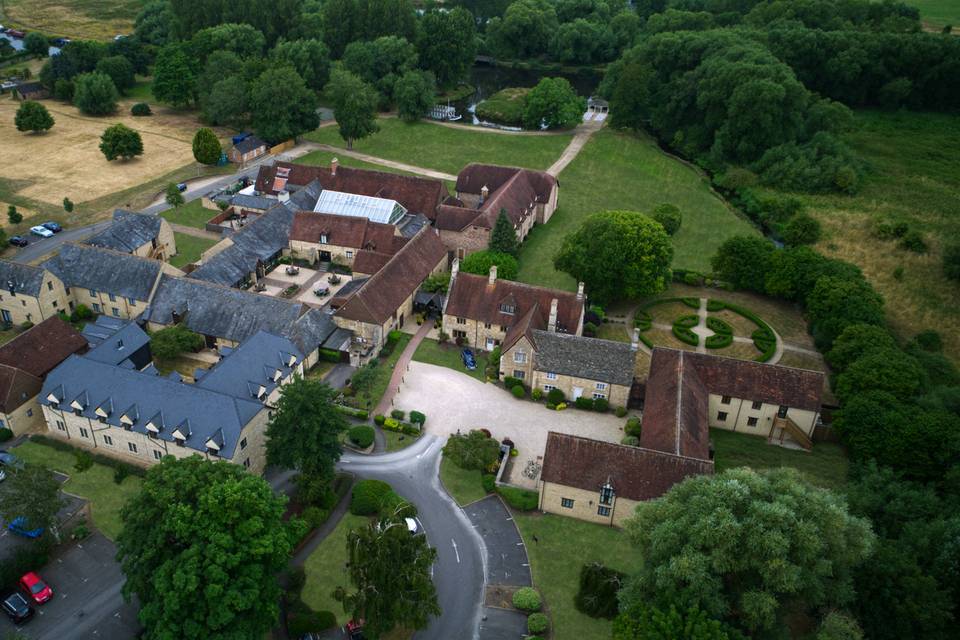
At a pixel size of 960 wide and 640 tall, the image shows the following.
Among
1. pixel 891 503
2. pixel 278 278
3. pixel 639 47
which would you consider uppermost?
pixel 639 47

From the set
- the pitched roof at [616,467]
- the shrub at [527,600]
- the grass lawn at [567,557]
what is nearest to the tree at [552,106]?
the pitched roof at [616,467]

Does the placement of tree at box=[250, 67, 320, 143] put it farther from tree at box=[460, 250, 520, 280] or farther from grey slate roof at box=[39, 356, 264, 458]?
grey slate roof at box=[39, 356, 264, 458]

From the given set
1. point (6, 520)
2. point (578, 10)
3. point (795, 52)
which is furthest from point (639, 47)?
point (6, 520)

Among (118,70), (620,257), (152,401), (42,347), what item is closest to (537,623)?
(152,401)

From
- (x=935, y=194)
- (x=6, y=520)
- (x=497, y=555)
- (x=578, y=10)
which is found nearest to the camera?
(x=6, y=520)

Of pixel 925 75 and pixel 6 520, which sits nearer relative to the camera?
pixel 6 520

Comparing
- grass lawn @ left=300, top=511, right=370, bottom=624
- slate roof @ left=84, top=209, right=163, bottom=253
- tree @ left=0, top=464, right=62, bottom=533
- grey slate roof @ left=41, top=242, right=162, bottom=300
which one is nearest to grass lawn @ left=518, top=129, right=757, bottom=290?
grey slate roof @ left=41, top=242, right=162, bottom=300

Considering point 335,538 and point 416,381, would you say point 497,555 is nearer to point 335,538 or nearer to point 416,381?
point 335,538
